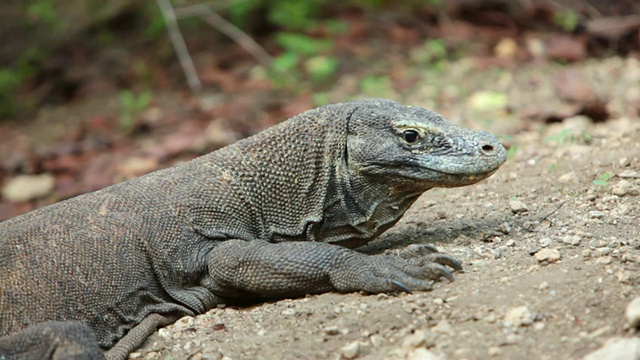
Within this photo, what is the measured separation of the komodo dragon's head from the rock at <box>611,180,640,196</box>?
3.04ft

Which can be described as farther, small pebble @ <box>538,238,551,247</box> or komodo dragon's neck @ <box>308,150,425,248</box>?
komodo dragon's neck @ <box>308,150,425,248</box>

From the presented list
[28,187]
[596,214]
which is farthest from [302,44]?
[596,214]

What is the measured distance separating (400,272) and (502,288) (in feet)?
1.87

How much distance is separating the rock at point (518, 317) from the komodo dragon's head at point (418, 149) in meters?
1.05

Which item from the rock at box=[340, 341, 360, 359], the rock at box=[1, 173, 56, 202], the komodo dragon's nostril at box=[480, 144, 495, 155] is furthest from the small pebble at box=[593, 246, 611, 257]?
the rock at box=[1, 173, 56, 202]

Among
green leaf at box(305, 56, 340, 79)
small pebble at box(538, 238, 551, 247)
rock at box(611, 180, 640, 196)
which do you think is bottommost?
green leaf at box(305, 56, 340, 79)

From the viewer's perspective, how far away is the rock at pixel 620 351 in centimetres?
303

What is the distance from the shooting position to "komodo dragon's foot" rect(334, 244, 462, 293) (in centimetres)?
405

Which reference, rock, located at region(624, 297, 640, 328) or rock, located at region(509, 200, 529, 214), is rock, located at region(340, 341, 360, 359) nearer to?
rock, located at region(624, 297, 640, 328)

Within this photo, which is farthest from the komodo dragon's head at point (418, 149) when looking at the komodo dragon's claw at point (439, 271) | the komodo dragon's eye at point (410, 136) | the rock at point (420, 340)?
the rock at point (420, 340)

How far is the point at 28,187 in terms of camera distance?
Answer: 331 inches

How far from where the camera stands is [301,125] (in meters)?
4.81

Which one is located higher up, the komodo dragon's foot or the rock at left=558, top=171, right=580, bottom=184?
the komodo dragon's foot

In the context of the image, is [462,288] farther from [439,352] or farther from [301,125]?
[301,125]
